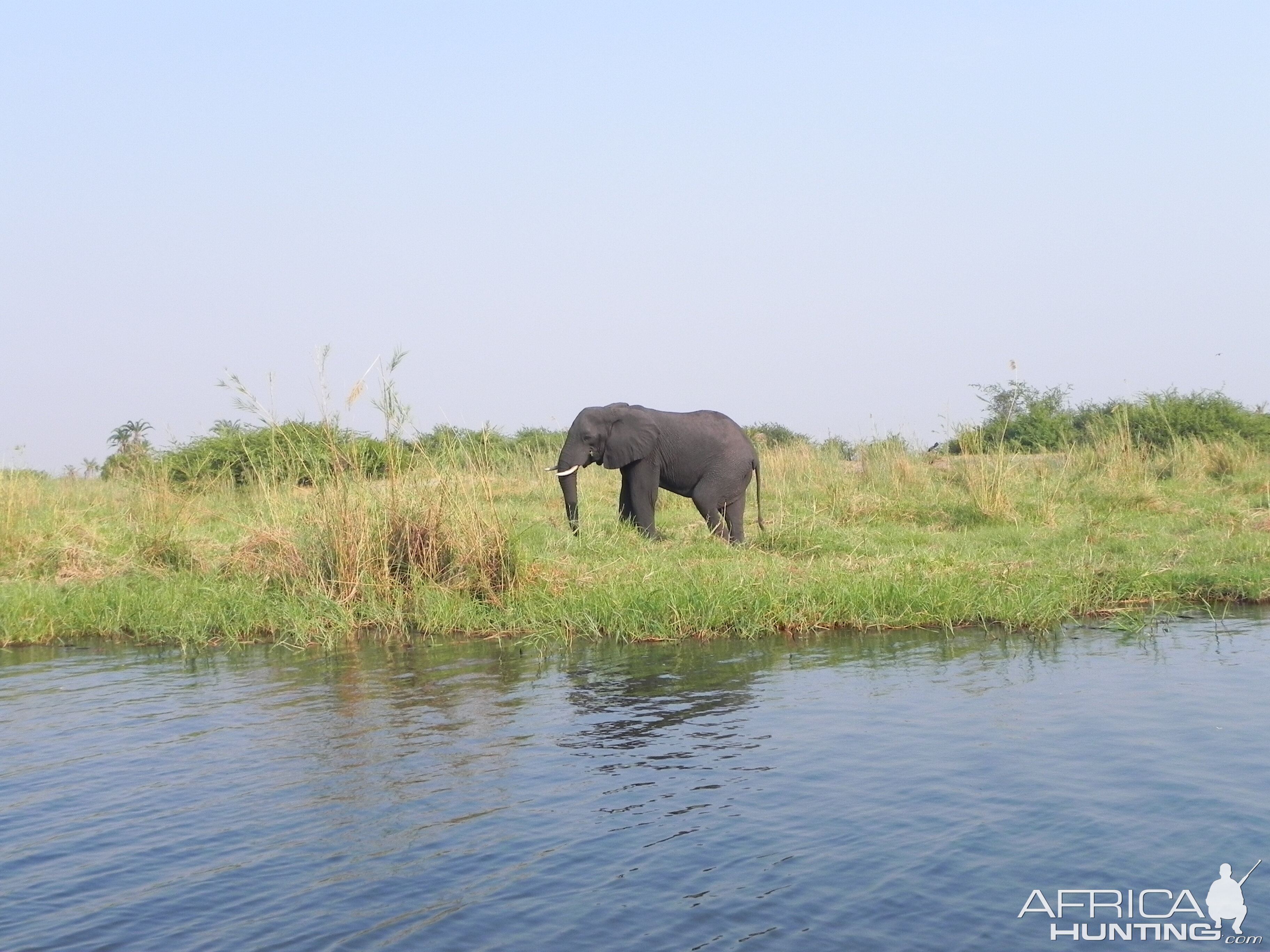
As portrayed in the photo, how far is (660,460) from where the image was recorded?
1377cm

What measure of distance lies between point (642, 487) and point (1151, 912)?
965 centimetres

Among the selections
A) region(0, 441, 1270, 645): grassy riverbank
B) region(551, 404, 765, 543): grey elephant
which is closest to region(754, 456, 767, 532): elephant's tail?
region(551, 404, 765, 543): grey elephant

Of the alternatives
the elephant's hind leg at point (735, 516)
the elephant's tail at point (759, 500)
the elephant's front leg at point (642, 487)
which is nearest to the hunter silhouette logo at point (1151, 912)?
the elephant's tail at point (759, 500)

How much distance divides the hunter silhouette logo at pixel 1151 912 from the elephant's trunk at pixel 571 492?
349 inches

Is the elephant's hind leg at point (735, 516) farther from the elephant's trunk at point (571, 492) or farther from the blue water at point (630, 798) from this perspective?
the blue water at point (630, 798)

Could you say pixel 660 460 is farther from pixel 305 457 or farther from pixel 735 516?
pixel 305 457

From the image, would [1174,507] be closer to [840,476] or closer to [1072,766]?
[840,476]

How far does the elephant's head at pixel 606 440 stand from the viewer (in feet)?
44.5

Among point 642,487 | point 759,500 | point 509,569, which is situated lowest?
point 509,569

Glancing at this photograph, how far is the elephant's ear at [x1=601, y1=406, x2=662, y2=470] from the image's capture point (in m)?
13.6

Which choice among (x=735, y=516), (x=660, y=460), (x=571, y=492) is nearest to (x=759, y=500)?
(x=735, y=516)

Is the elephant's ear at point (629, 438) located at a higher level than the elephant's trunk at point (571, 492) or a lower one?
higher

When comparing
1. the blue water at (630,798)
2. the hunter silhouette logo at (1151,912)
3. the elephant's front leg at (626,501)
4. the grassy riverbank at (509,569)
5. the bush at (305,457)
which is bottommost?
the hunter silhouette logo at (1151,912)

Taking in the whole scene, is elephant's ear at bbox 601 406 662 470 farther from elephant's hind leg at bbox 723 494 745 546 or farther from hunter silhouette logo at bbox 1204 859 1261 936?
hunter silhouette logo at bbox 1204 859 1261 936
